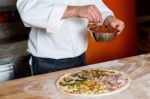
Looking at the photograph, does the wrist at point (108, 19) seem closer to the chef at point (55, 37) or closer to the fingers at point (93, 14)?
the chef at point (55, 37)

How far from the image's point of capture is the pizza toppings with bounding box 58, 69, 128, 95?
1.06 metres

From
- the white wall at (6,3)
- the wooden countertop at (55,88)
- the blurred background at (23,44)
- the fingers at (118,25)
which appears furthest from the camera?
the white wall at (6,3)

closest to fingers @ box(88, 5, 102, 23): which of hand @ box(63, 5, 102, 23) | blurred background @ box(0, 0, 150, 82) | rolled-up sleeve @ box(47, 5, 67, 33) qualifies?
hand @ box(63, 5, 102, 23)

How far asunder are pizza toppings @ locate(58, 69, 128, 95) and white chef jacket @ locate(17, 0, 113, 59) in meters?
0.16

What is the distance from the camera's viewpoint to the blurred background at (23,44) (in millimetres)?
1786

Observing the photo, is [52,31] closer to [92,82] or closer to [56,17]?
[56,17]

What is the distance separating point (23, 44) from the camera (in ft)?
6.36

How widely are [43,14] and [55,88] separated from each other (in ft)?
0.99

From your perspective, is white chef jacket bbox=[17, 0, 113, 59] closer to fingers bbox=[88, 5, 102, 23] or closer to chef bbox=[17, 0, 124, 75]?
chef bbox=[17, 0, 124, 75]

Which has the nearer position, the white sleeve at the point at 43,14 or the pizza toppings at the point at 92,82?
the pizza toppings at the point at 92,82

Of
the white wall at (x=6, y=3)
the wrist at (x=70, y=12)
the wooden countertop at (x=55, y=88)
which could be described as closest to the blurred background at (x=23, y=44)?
the white wall at (x=6, y=3)

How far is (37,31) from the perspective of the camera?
1.36 metres

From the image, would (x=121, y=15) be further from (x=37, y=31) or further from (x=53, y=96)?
(x=53, y=96)

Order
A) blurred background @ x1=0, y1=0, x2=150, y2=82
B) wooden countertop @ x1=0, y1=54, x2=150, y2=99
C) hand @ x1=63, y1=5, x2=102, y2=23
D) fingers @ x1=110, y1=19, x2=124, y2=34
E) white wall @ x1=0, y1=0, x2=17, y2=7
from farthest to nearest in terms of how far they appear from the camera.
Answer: white wall @ x1=0, y1=0, x2=17, y2=7, blurred background @ x1=0, y1=0, x2=150, y2=82, fingers @ x1=110, y1=19, x2=124, y2=34, hand @ x1=63, y1=5, x2=102, y2=23, wooden countertop @ x1=0, y1=54, x2=150, y2=99
